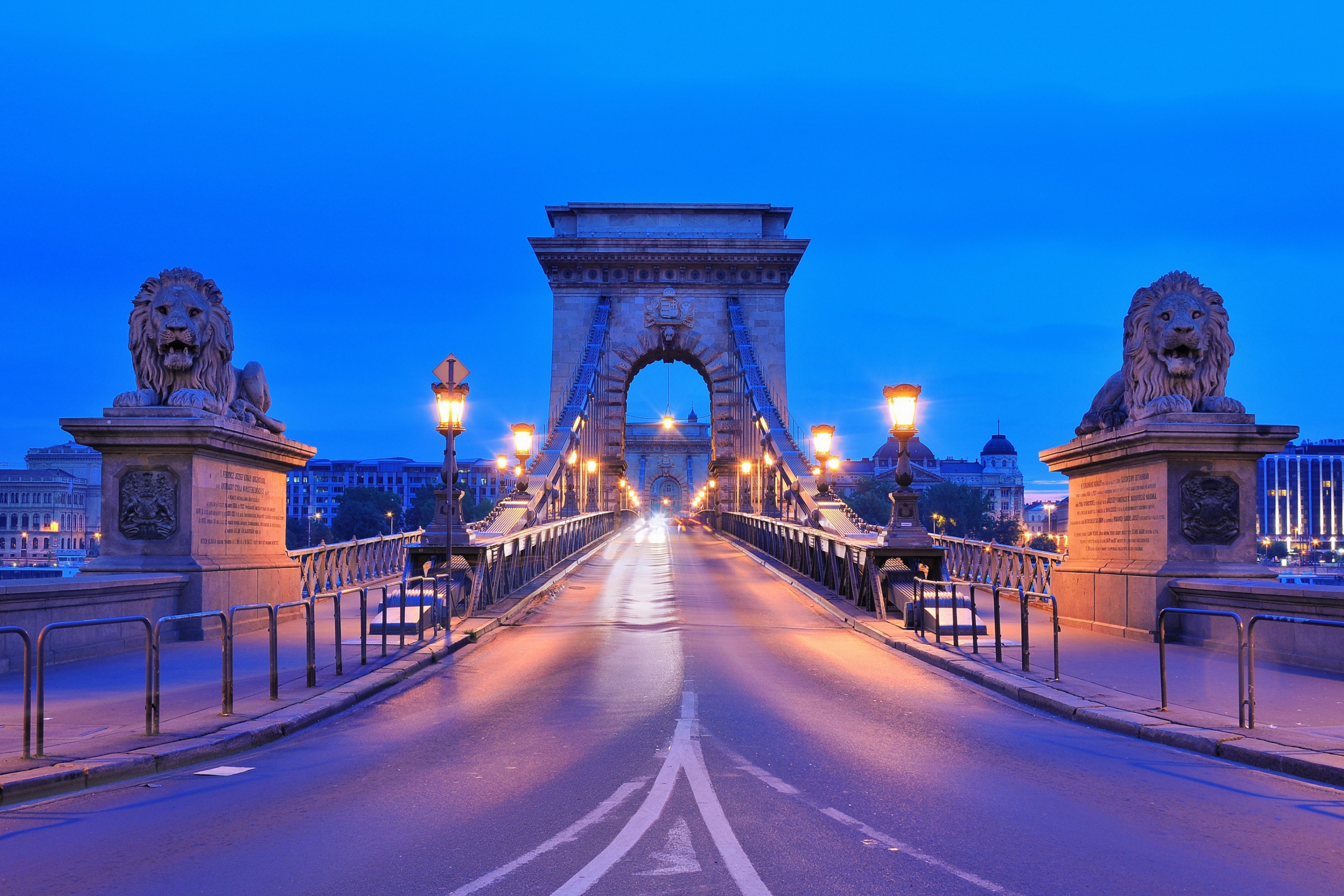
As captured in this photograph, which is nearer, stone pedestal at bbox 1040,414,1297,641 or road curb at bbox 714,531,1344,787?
road curb at bbox 714,531,1344,787

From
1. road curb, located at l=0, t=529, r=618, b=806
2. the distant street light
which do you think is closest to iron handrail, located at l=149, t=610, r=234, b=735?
road curb, located at l=0, t=529, r=618, b=806

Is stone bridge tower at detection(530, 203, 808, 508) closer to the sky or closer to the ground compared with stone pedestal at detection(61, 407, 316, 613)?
closer to the sky

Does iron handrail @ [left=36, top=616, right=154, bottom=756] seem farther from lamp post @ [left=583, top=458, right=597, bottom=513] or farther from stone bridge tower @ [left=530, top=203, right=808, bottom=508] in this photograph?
stone bridge tower @ [left=530, top=203, right=808, bottom=508]

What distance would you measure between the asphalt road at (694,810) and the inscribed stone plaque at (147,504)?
18.1 feet

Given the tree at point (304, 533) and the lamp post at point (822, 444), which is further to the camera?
the tree at point (304, 533)

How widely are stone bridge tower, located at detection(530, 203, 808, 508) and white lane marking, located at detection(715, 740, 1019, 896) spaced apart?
177 ft

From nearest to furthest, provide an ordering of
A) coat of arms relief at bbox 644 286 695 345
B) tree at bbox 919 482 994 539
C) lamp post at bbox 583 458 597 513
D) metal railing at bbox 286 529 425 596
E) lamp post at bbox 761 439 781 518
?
metal railing at bbox 286 529 425 596 < lamp post at bbox 761 439 781 518 < lamp post at bbox 583 458 597 513 < coat of arms relief at bbox 644 286 695 345 < tree at bbox 919 482 994 539

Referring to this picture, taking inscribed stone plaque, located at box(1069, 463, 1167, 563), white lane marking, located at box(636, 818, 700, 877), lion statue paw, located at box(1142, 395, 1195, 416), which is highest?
lion statue paw, located at box(1142, 395, 1195, 416)

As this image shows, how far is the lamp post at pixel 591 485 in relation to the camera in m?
58.4

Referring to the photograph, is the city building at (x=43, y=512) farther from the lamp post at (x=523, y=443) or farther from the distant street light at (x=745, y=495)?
the lamp post at (x=523, y=443)

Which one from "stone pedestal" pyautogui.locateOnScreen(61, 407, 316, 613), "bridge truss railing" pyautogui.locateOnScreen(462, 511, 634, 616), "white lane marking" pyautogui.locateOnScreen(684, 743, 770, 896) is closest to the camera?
"white lane marking" pyautogui.locateOnScreen(684, 743, 770, 896)

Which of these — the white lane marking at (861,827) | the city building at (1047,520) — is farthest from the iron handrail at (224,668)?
the city building at (1047,520)

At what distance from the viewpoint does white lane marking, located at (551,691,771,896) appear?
4480 millimetres

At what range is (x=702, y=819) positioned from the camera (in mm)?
5469
